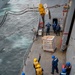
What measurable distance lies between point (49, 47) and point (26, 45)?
8091 mm

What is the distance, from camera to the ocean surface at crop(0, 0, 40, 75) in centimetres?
2152

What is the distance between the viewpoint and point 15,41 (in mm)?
28578

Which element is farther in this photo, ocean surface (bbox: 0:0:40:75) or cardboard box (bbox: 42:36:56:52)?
ocean surface (bbox: 0:0:40:75)

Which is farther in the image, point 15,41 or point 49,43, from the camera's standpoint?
point 15,41

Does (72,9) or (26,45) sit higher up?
(72,9)

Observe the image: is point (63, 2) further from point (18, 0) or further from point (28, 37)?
point (18, 0)

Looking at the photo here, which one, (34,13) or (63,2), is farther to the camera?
(34,13)

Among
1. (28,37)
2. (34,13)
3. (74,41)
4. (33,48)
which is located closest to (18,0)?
(34,13)

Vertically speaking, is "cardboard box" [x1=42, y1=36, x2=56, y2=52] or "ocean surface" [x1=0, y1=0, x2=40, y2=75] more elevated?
"cardboard box" [x1=42, y1=36, x2=56, y2=52]

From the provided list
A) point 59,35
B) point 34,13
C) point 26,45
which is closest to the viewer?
point 59,35

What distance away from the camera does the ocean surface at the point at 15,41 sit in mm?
21516

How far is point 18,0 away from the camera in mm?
55625

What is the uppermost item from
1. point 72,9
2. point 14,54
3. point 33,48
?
point 72,9

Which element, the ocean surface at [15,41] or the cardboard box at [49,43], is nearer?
the cardboard box at [49,43]
